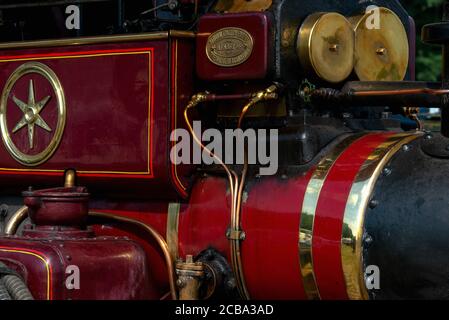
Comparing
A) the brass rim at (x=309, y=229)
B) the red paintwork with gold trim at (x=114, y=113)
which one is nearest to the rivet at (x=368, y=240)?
the brass rim at (x=309, y=229)

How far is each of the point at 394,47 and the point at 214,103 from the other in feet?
2.66

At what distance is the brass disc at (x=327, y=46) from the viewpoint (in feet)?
11.1

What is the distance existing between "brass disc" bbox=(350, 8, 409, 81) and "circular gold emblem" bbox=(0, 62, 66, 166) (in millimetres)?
1162

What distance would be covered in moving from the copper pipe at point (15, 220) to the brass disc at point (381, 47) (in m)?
1.42

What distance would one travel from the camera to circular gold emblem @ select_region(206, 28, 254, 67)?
3.32 meters

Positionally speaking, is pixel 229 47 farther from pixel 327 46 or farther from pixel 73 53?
pixel 73 53

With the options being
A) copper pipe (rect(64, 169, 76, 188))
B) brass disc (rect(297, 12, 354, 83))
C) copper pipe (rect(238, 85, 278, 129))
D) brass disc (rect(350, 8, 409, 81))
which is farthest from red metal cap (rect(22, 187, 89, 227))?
brass disc (rect(350, 8, 409, 81))

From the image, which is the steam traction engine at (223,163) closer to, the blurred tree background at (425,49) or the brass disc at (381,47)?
the brass disc at (381,47)

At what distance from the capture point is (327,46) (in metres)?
3.44

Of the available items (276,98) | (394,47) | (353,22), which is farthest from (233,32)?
(394,47)

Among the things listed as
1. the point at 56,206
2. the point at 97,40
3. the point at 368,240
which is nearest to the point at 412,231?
the point at 368,240

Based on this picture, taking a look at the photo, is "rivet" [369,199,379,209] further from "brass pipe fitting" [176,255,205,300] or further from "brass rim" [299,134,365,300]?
"brass pipe fitting" [176,255,205,300]

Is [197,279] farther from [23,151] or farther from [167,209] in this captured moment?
[23,151]

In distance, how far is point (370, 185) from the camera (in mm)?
3096
